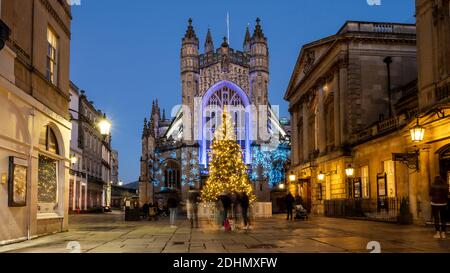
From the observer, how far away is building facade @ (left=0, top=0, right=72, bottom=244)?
1454 cm

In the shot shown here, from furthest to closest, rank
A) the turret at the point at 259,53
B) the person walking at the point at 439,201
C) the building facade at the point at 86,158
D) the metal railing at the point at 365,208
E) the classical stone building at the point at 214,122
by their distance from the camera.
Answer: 1. the turret at the point at 259,53
2. the classical stone building at the point at 214,122
3. the building facade at the point at 86,158
4. the metal railing at the point at 365,208
5. the person walking at the point at 439,201

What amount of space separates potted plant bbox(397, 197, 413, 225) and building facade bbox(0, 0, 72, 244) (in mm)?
13536

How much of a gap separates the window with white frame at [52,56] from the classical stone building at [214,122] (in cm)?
6222

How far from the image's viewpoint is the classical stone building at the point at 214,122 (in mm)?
84188

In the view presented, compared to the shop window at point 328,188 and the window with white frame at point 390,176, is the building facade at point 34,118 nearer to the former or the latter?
the window with white frame at point 390,176

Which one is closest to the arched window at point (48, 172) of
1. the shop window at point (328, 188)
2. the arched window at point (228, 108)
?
the shop window at point (328, 188)

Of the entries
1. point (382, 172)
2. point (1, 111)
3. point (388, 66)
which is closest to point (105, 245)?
point (1, 111)

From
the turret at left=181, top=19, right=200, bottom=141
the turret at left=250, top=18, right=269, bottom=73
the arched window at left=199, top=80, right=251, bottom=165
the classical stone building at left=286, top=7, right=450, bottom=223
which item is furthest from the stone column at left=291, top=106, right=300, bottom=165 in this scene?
the turret at left=250, top=18, right=269, bottom=73

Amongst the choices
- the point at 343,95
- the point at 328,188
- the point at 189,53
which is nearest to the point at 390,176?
the point at 343,95

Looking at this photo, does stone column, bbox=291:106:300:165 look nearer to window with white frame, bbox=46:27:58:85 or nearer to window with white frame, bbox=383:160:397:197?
window with white frame, bbox=383:160:397:197

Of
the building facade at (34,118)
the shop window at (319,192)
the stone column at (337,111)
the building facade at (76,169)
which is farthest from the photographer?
the building facade at (76,169)
